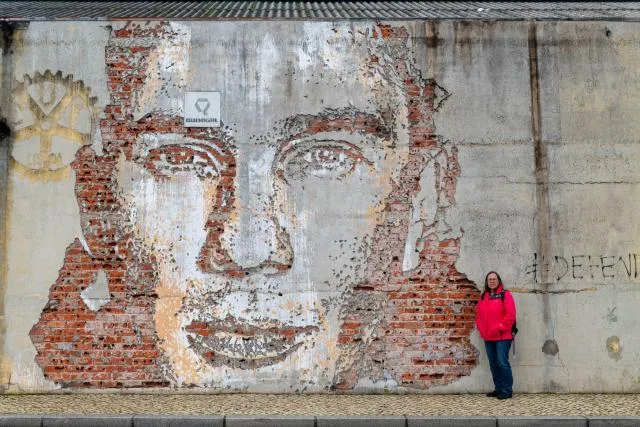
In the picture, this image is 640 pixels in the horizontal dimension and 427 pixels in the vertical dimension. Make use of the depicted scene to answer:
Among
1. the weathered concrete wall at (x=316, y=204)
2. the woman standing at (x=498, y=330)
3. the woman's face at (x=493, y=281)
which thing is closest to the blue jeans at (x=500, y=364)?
the woman standing at (x=498, y=330)

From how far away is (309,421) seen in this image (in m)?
5.80

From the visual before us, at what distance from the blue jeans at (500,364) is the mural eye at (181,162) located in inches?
147

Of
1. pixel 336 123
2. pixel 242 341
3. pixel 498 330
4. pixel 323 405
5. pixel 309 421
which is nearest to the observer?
pixel 309 421

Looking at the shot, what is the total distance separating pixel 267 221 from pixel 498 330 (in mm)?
2858

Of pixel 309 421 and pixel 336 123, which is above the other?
pixel 336 123

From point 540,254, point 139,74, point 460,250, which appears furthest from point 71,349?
point 540,254

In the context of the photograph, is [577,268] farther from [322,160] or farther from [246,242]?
[246,242]

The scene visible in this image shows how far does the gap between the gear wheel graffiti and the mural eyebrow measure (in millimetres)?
2394

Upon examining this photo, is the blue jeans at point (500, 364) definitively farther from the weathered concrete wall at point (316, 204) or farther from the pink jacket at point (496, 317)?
the weathered concrete wall at point (316, 204)

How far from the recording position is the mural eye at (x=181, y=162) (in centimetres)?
741

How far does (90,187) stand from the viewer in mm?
7383

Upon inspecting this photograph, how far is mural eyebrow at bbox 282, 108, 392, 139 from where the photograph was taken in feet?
24.7

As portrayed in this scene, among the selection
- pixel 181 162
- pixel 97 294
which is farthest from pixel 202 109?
pixel 97 294

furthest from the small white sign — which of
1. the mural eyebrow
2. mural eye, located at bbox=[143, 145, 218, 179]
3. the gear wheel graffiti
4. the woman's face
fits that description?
the woman's face
